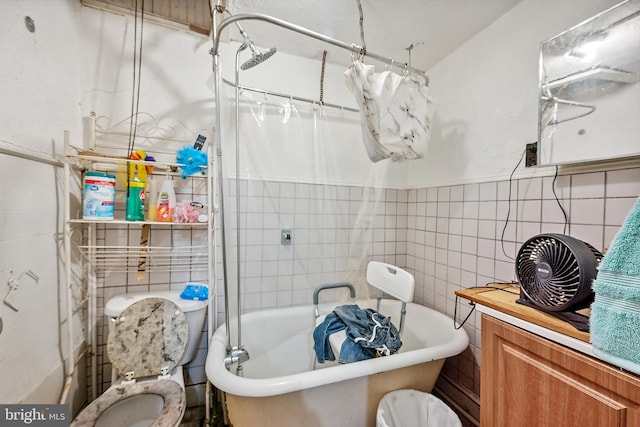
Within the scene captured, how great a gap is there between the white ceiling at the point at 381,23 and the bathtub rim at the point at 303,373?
70.9 inches

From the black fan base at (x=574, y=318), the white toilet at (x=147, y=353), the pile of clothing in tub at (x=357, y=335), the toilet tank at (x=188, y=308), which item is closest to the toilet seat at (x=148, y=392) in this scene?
the white toilet at (x=147, y=353)

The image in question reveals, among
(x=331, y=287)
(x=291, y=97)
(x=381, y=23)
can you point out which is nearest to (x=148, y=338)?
(x=331, y=287)

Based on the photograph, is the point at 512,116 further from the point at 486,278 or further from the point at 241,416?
the point at 241,416

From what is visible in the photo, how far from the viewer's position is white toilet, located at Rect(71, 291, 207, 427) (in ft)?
3.56

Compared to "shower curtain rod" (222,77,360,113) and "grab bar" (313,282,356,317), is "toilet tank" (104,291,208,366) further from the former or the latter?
"shower curtain rod" (222,77,360,113)

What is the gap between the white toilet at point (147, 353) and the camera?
1.08m

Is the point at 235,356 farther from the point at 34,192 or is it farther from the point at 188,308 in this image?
the point at 34,192

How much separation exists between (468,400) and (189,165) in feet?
7.03

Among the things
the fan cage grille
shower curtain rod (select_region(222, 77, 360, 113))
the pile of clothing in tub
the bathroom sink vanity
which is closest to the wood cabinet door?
the bathroom sink vanity

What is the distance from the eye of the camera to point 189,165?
1342mm

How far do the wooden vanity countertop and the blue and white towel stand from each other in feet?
0.19

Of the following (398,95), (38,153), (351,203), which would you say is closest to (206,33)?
(38,153)

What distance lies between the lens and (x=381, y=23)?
4.57 ft

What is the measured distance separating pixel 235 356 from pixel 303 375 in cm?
38
